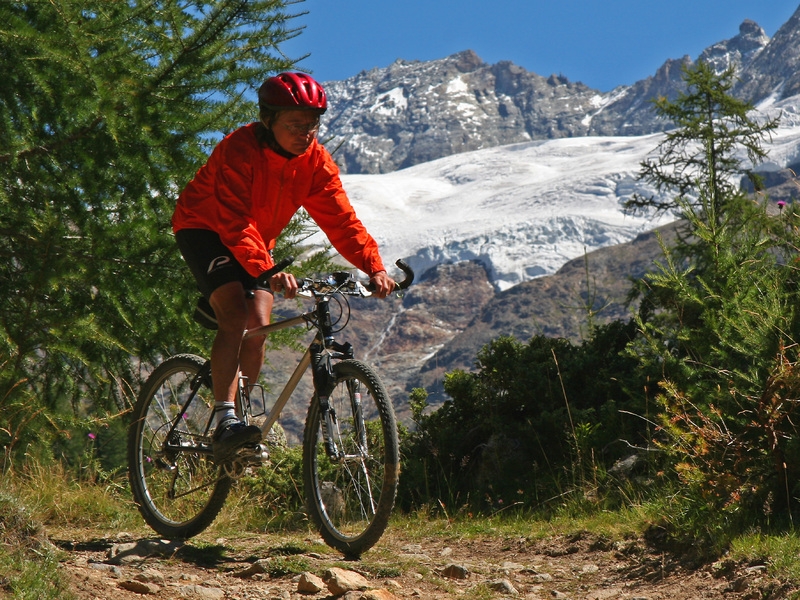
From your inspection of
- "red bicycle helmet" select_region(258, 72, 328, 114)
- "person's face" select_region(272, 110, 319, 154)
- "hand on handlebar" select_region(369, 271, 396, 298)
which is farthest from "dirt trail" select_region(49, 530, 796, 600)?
"red bicycle helmet" select_region(258, 72, 328, 114)

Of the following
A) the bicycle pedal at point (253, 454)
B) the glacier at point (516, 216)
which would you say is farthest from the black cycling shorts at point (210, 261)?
the glacier at point (516, 216)

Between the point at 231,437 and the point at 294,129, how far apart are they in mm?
1332

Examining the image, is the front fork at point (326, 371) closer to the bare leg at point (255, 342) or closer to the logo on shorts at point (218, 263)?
the bare leg at point (255, 342)

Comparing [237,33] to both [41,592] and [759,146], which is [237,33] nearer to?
[41,592]

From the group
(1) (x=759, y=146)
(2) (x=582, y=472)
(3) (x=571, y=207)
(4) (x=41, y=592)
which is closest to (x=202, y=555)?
(4) (x=41, y=592)

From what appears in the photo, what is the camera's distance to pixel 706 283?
17.8 feet

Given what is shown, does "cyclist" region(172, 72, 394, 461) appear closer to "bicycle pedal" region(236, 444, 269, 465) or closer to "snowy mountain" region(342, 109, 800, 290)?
"bicycle pedal" region(236, 444, 269, 465)

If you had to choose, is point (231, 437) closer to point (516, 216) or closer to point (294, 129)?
point (294, 129)

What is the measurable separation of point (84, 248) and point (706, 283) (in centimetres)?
398

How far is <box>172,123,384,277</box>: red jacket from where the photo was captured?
3.89 meters

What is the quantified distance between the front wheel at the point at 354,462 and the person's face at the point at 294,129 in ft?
3.15

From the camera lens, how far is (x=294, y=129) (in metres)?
3.97

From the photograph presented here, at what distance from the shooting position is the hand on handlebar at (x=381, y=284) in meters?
3.93

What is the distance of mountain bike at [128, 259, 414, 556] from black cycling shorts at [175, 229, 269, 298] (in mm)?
230
